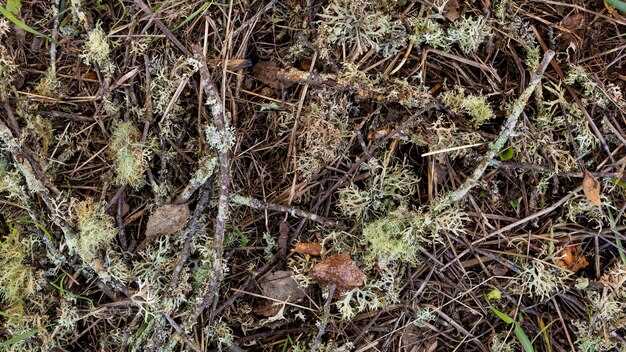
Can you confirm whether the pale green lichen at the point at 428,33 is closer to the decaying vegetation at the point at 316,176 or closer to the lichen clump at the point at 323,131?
the decaying vegetation at the point at 316,176

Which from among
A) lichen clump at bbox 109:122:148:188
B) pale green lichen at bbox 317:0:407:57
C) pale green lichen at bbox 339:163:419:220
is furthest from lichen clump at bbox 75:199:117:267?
pale green lichen at bbox 317:0:407:57

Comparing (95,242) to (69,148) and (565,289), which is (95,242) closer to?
(69,148)

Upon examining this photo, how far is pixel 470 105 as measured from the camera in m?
2.25

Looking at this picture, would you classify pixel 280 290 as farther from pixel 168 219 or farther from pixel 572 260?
pixel 572 260

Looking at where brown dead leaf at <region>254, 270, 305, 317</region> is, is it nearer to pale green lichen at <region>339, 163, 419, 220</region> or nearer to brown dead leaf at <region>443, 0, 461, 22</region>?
pale green lichen at <region>339, 163, 419, 220</region>

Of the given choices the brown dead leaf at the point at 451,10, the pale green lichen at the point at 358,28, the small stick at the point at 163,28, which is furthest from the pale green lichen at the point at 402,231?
the small stick at the point at 163,28

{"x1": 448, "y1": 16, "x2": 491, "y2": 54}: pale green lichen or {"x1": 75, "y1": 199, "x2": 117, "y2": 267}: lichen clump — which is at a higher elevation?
{"x1": 448, "y1": 16, "x2": 491, "y2": 54}: pale green lichen

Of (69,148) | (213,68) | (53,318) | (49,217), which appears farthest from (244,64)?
(53,318)

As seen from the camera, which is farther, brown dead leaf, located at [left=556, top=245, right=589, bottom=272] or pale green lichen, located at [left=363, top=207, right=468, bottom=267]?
brown dead leaf, located at [left=556, top=245, right=589, bottom=272]

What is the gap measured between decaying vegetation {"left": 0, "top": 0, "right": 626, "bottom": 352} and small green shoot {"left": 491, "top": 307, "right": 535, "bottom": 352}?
1cm

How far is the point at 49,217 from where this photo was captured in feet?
7.64

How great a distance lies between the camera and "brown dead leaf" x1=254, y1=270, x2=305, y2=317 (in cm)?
230

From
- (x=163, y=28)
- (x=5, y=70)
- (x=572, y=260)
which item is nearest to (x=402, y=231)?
(x=572, y=260)

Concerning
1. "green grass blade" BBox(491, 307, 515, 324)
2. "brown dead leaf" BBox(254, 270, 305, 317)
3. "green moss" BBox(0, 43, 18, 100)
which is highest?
"green moss" BBox(0, 43, 18, 100)
